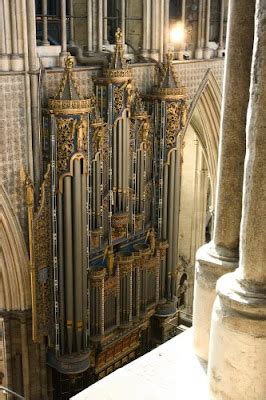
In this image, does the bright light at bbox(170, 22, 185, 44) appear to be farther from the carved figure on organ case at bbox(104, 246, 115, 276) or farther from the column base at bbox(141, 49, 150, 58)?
the carved figure on organ case at bbox(104, 246, 115, 276)

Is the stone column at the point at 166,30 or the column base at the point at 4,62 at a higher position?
the stone column at the point at 166,30

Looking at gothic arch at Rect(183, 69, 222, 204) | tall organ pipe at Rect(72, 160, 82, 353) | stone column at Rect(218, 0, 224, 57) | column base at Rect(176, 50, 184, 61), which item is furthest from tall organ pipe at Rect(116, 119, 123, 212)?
stone column at Rect(218, 0, 224, 57)

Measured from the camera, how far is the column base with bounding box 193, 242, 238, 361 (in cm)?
302

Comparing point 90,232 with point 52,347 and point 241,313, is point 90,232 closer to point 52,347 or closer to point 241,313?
point 52,347

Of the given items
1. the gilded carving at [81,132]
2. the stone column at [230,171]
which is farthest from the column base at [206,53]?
the stone column at [230,171]

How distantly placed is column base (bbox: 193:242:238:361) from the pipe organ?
367 centimetres

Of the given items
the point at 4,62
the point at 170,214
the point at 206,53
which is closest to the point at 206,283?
the point at 4,62

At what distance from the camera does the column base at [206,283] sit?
3021 millimetres

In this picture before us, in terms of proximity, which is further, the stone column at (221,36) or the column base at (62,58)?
the stone column at (221,36)

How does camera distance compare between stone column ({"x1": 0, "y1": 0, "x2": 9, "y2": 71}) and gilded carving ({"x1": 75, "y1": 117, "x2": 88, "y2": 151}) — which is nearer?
stone column ({"x1": 0, "y1": 0, "x2": 9, "y2": 71})

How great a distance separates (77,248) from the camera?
6934 millimetres

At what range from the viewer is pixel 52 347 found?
286 inches

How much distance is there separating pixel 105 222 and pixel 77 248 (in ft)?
2.71

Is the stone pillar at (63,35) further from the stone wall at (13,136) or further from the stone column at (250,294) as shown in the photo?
the stone column at (250,294)
